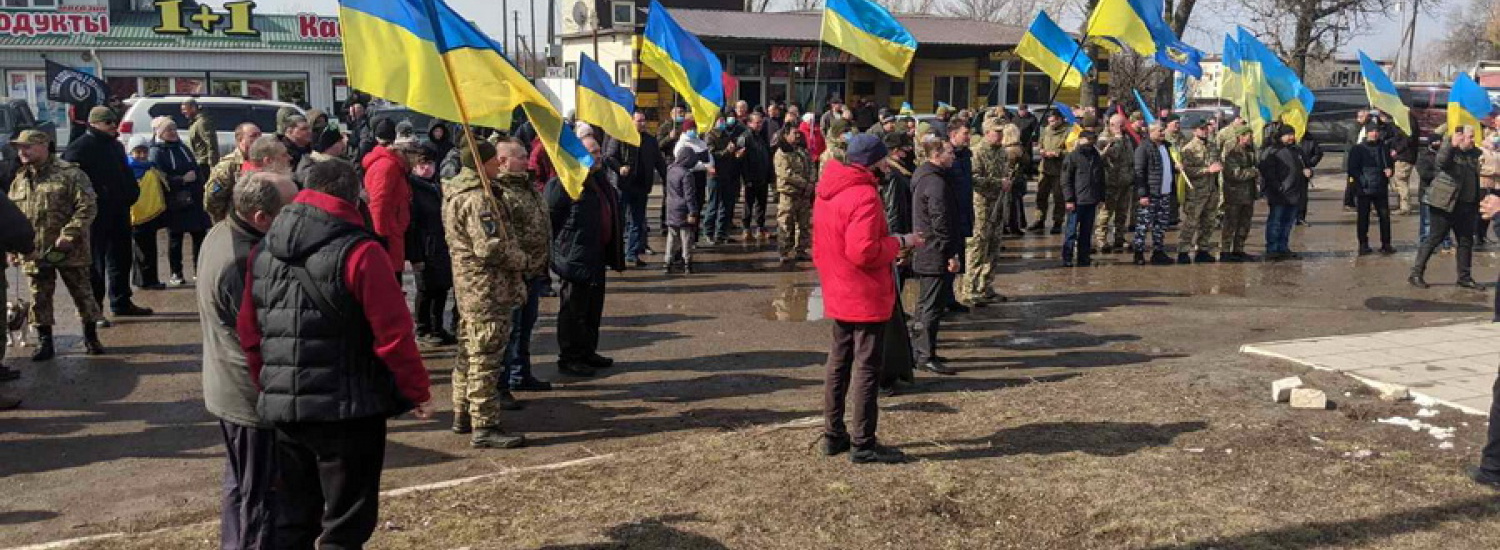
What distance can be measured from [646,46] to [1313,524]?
948 centimetres

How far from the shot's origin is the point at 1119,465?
6.23 meters

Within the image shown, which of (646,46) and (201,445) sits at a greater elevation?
(646,46)

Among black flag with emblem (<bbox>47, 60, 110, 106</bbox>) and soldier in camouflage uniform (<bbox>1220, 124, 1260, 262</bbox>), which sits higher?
black flag with emblem (<bbox>47, 60, 110, 106</bbox>)

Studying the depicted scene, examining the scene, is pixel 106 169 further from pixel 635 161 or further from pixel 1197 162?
pixel 1197 162

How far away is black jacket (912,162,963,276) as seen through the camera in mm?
8805

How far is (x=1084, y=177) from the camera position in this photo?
1395 centimetres

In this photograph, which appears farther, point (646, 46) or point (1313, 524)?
point (646, 46)

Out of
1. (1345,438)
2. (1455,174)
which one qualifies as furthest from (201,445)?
(1455,174)

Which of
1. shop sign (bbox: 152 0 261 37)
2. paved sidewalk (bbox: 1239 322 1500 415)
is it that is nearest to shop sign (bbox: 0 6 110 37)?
shop sign (bbox: 152 0 261 37)

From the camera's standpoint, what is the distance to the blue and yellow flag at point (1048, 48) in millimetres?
15445

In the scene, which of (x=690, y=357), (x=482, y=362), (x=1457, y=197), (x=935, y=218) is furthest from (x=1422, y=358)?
(x=482, y=362)

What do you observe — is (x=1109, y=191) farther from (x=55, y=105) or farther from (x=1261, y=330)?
(x=55, y=105)

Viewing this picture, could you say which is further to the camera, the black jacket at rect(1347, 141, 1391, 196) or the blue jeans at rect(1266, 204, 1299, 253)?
the black jacket at rect(1347, 141, 1391, 196)

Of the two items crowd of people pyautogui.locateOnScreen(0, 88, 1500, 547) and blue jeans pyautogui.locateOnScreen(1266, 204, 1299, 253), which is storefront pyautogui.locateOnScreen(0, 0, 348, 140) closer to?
crowd of people pyautogui.locateOnScreen(0, 88, 1500, 547)
